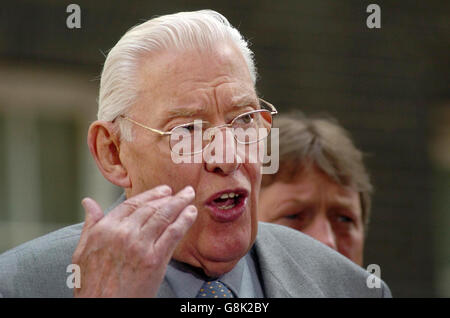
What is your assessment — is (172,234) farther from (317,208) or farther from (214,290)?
(317,208)

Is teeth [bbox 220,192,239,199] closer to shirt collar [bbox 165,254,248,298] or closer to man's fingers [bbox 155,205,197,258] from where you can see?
shirt collar [bbox 165,254,248,298]

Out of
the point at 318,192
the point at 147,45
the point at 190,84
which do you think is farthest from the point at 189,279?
the point at 318,192

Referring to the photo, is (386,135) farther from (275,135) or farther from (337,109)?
(275,135)

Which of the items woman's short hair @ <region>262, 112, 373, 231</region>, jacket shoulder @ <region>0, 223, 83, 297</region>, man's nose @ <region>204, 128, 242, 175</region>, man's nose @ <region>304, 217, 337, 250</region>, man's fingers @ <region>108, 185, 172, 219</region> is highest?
man's nose @ <region>204, 128, 242, 175</region>

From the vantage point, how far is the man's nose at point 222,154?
2.84 metres

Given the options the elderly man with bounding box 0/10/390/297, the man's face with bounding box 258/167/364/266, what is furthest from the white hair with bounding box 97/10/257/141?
the man's face with bounding box 258/167/364/266

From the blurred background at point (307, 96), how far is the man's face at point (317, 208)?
3561 millimetres

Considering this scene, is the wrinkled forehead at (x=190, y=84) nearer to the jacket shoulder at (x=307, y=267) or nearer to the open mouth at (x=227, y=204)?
the open mouth at (x=227, y=204)

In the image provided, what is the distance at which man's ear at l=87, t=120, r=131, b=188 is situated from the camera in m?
3.06

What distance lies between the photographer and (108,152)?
3111 millimetres

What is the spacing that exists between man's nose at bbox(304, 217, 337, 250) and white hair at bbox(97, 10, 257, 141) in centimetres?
116

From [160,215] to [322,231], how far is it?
1.76 m
